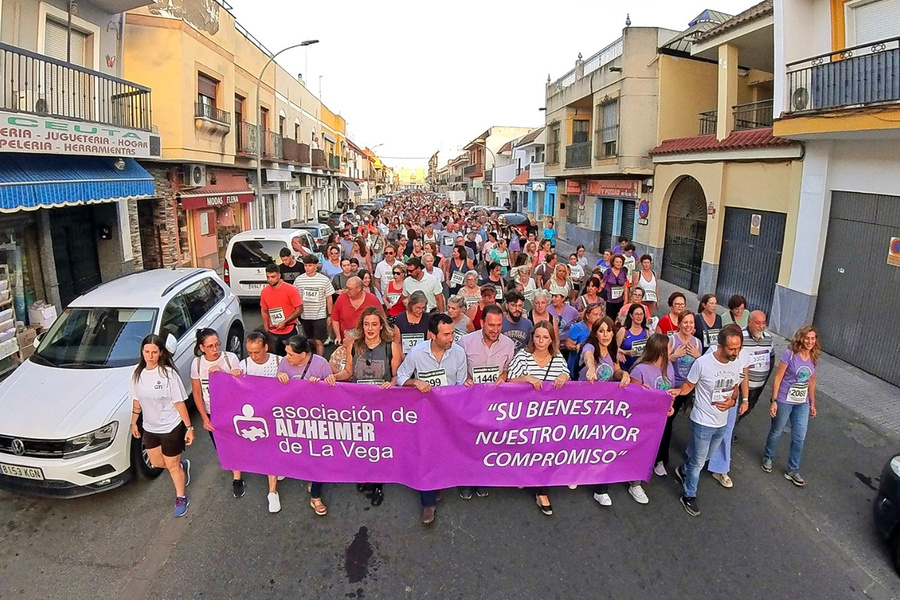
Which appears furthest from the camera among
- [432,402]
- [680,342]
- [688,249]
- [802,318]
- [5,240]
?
[688,249]

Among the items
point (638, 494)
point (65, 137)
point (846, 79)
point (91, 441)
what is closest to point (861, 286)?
point (846, 79)

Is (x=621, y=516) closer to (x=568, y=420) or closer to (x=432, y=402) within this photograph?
(x=568, y=420)

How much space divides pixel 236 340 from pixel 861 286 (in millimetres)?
10273

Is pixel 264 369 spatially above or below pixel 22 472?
above

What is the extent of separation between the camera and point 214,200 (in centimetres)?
1917

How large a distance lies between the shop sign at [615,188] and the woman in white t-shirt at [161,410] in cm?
1804

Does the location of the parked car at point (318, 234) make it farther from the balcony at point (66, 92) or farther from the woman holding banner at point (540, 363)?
the woman holding banner at point (540, 363)

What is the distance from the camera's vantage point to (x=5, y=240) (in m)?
9.55

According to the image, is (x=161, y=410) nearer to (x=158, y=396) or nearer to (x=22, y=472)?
(x=158, y=396)

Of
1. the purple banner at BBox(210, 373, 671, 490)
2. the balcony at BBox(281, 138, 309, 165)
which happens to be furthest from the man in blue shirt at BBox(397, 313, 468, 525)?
the balcony at BBox(281, 138, 309, 165)

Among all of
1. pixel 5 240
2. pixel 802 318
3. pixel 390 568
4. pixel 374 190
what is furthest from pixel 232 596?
pixel 374 190

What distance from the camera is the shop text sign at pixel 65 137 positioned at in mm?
8148

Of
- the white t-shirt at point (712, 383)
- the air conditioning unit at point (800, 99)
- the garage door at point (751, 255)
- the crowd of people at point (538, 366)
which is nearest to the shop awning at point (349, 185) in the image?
the garage door at point (751, 255)

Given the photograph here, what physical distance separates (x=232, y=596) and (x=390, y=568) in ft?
3.68
